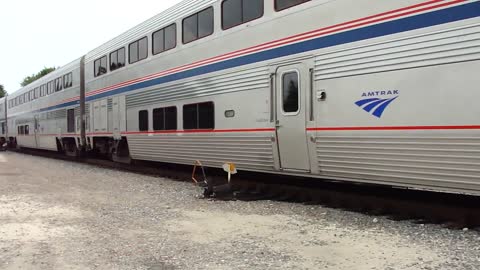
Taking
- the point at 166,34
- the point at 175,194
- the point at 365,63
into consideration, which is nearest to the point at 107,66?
the point at 166,34

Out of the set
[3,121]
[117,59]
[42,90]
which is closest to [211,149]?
[117,59]

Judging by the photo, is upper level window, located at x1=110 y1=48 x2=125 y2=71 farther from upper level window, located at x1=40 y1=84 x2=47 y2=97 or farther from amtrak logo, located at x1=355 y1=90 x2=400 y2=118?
upper level window, located at x1=40 y1=84 x2=47 y2=97

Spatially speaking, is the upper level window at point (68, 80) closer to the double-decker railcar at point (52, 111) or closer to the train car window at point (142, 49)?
the double-decker railcar at point (52, 111)

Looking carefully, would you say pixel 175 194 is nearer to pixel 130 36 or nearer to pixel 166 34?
pixel 166 34

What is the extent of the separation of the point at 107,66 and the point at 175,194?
7.73 m

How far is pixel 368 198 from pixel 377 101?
1.64 meters

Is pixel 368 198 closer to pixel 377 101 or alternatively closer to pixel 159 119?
pixel 377 101

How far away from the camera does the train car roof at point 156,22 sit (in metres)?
10.4

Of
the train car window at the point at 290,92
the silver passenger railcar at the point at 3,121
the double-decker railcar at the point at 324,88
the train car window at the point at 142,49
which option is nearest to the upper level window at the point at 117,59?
the train car window at the point at 142,49

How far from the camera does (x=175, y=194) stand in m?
9.29

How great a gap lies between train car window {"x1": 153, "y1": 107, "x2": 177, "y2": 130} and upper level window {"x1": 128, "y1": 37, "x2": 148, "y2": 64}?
183cm

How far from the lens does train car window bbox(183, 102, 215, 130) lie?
384 inches

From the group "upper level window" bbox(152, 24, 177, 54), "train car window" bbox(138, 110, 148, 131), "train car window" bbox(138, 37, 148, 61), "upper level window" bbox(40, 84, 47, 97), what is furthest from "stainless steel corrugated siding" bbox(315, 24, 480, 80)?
"upper level window" bbox(40, 84, 47, 97)

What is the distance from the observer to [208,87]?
981 cm
